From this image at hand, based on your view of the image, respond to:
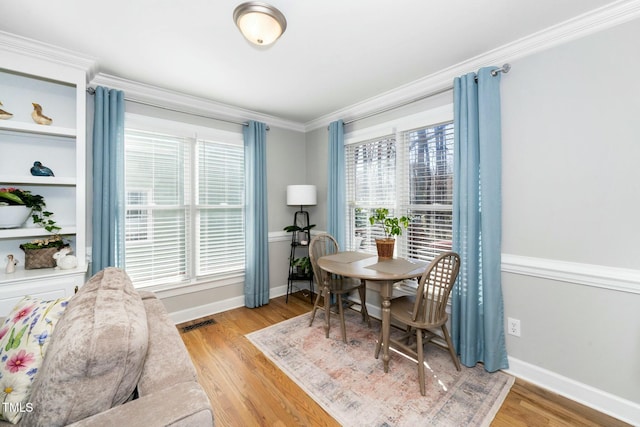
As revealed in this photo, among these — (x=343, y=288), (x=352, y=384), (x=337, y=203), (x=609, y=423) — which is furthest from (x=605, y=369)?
(x=337, y=203)

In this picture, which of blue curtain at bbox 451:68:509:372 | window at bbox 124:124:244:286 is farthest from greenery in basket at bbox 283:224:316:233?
blue curtain at bbox 451:68:509:372

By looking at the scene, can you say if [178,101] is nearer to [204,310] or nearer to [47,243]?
[47,243]

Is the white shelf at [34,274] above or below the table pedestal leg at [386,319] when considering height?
above

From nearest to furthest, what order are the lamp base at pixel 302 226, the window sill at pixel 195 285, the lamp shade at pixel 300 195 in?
the window sill at pixel 195 285, the lamp shade at pixel 300 195, the lamp base at pixel 302 226

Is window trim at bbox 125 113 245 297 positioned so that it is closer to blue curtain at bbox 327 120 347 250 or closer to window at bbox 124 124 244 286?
window at bbox 124 124 244 286

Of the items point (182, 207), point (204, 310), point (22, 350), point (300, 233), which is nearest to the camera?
point (22, 350)

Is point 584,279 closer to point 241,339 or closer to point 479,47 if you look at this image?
point 479,47

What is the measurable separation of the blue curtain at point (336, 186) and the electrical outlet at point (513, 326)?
1834 millimetres

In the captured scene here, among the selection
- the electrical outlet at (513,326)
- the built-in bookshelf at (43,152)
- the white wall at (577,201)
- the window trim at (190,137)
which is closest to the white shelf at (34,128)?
the built-in bookshelf at (43,152)

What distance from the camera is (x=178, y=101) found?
3.02m

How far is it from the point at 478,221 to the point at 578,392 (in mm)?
1298

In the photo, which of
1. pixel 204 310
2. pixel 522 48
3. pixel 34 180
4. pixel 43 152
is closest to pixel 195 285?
pixel 204 310

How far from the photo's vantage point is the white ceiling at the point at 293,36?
169cm

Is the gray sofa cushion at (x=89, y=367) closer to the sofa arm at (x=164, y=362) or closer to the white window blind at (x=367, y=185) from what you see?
the sofa arm at (x=164, y=362)
